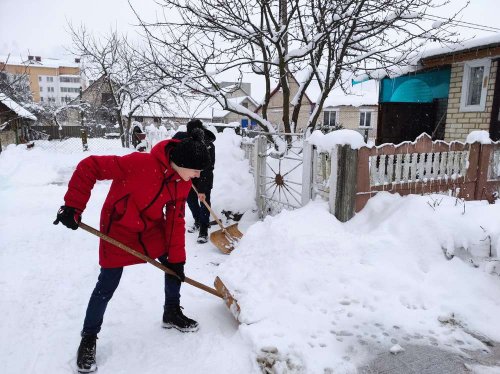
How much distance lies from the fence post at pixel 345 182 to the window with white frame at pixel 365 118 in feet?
85.2

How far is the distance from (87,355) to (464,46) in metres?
7.33

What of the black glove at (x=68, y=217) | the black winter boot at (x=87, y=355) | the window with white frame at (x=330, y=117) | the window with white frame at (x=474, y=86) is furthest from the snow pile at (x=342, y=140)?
the window with white frame at (x=330, y=117)

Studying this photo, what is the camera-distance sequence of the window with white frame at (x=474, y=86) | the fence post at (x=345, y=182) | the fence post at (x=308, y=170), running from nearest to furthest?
the fence post at (x=345, y=182), the fence post at (x=308, y=170), the window with white frame at (x=474, y=86)

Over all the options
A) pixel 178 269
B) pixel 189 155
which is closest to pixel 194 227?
pixel 178 269

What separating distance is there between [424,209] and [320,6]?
3.58m

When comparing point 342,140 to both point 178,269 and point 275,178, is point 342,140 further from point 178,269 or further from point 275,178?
point 178,269

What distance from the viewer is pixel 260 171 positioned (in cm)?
581

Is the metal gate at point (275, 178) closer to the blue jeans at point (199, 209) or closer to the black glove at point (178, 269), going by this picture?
the blue jeans at point (199, 209)

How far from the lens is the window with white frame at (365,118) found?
28234 millimetres

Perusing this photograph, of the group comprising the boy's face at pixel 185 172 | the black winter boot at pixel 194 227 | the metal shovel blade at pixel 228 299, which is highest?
the boy's face at pixel 185 172

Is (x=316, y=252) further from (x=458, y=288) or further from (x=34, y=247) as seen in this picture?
(x=34, y=247)

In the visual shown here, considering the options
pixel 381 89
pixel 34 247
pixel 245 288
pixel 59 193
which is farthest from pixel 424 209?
pixel 59 193

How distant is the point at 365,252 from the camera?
131 inches

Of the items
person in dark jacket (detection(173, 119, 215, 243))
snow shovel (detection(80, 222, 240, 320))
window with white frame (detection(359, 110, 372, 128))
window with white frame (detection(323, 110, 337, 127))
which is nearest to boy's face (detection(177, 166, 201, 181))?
snow shovel (detection(80, 222, 240, 320))
